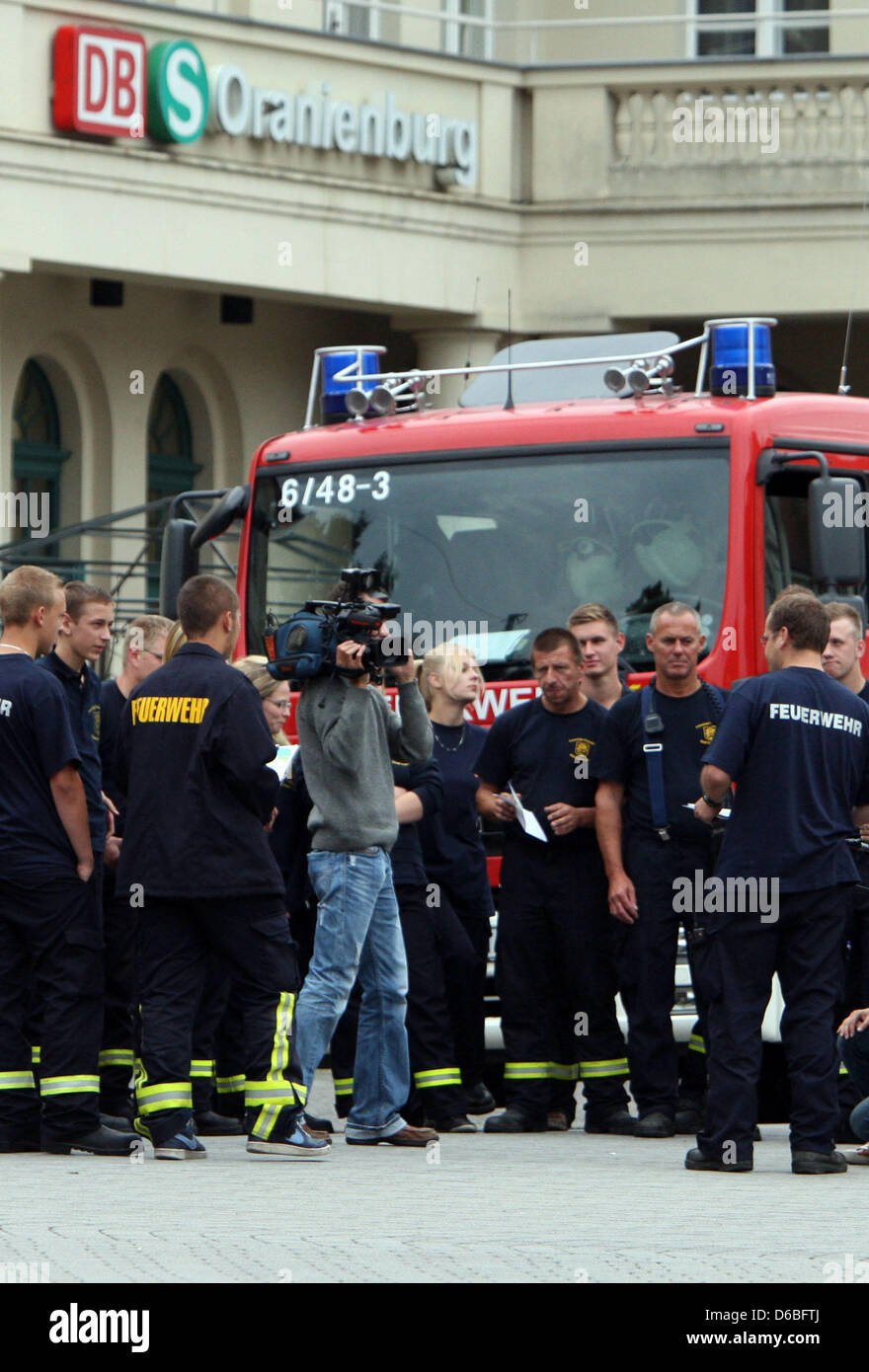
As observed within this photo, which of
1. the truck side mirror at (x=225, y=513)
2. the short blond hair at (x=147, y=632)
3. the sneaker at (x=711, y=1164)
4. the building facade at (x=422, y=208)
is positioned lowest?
the sneaker at (x=711, y=1164)

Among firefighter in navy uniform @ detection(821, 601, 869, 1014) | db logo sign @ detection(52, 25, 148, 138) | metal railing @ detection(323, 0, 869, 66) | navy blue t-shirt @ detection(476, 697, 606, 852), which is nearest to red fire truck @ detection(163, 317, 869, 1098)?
navy blue t-shirt @ detection(476, 697, 606, 852)

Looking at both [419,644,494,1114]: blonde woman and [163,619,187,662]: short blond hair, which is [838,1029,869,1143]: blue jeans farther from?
[163,619,187,662]: short blond hair

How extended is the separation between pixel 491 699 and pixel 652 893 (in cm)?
189

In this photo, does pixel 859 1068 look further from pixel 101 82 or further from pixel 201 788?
pixel 101 82

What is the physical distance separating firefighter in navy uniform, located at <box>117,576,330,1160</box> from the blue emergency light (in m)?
3.85

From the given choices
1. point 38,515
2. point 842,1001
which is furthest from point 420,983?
point 38,515

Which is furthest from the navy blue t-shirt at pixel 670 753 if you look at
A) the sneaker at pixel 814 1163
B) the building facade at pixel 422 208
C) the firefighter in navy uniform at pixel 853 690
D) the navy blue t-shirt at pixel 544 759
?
the building facade at pixel 422 208

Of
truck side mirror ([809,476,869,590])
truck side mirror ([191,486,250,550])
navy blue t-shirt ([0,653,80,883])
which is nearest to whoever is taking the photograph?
navy blue t-shirt ([0,653,80,883])

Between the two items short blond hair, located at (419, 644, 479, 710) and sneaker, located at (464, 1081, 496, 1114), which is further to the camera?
sneaker, located at (464, 1081, 496, 1114)

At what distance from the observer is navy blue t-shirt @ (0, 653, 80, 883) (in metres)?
8.78

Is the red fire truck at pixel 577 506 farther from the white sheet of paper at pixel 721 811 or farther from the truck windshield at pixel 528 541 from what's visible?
the white sheet of paper at pixel 721 811

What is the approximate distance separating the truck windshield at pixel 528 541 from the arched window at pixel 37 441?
919 cm

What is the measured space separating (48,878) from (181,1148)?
965 mm

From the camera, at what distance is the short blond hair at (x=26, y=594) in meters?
8.84
